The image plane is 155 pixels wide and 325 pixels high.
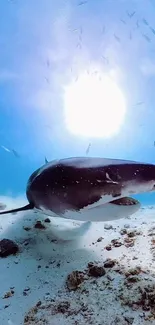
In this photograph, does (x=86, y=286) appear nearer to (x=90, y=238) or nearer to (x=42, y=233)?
(x=90, y=238)

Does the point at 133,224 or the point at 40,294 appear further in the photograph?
the point at 133,224

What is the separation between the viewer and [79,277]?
8.01 feet

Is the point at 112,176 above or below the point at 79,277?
above

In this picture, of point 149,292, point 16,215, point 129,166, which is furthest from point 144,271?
point 16,215

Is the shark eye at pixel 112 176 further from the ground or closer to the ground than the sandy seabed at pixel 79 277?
further from the ground

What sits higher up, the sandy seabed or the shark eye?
the shark eye

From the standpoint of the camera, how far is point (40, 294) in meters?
2.35

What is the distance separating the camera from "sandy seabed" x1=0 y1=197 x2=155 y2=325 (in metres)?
2.02

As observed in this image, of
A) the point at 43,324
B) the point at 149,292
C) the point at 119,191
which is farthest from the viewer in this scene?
the point at 119,191

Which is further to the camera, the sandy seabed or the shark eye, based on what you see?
the shark eye

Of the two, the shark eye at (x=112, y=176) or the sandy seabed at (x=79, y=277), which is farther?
the shark eye at (x=112, y=176)

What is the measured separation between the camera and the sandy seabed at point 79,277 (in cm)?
202

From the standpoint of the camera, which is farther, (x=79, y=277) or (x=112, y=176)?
(x=79, y=277)

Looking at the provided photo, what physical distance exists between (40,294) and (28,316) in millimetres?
292
